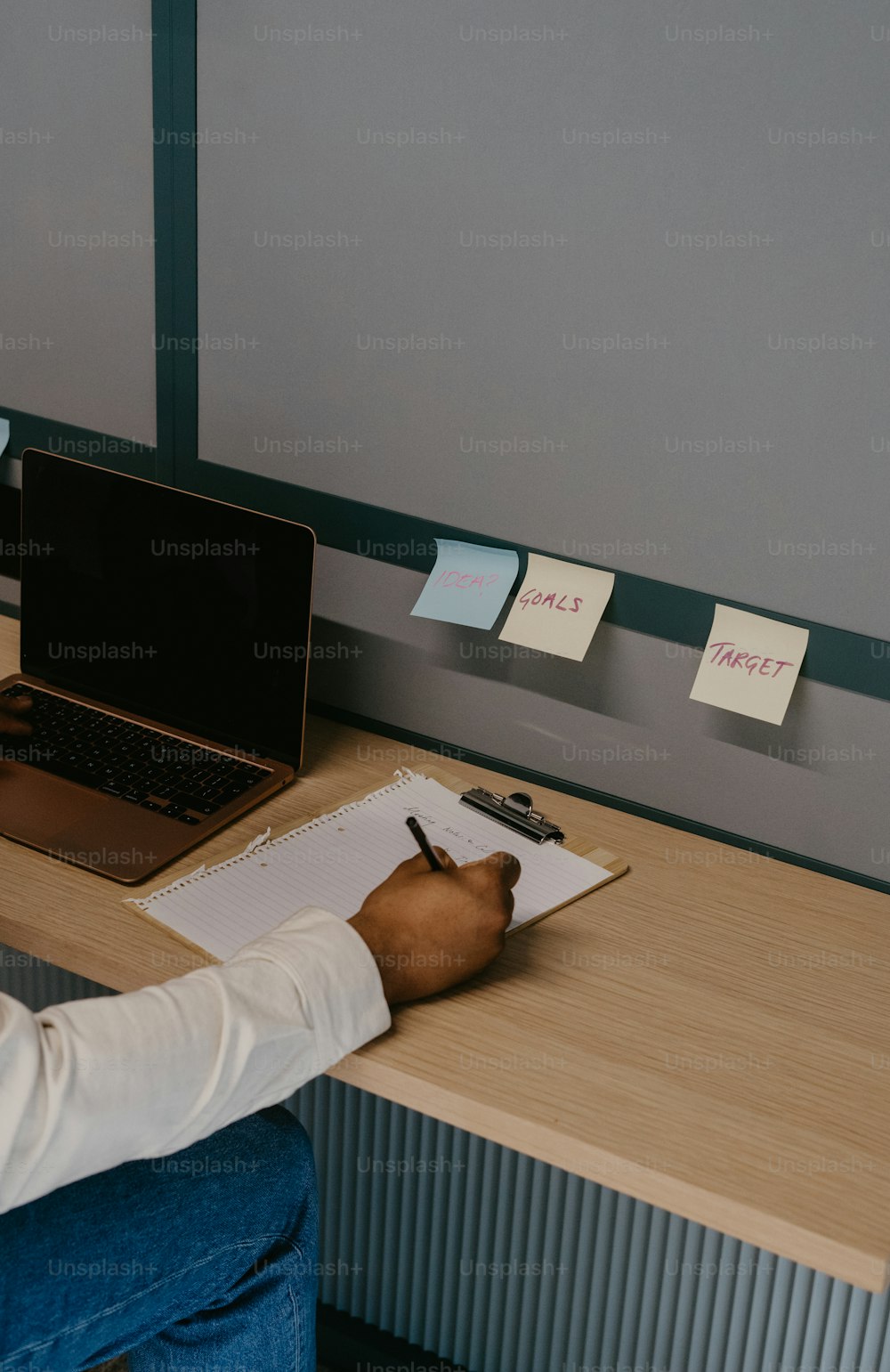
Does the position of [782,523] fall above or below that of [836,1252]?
above

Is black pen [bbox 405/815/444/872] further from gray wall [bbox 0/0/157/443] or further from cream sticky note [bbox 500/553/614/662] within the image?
gray wall [bbox 0/0/157/443]

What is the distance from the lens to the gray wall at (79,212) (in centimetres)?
134

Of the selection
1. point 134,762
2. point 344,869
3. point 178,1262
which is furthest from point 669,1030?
point 134,762

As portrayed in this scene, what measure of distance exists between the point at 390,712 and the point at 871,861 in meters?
0.50

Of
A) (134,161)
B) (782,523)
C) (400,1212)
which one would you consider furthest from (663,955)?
(134,161)

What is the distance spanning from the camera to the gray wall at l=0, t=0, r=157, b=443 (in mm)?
1343

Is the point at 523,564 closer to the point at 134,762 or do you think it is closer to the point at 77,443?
the point at 134,762

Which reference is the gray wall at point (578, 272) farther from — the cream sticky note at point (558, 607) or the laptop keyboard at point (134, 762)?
the laptop keyboard at point (134, 762)

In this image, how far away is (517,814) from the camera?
1.23 m

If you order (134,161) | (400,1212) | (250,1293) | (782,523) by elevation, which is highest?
(134,161)

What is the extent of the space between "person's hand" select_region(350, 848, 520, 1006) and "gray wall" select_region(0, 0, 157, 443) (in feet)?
2.26

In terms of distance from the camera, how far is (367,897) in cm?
102

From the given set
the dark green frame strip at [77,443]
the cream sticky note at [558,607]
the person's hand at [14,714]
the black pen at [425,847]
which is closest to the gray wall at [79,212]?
the dark green frame strip at [77,443]

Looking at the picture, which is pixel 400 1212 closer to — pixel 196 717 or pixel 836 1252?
pixel 196 717
